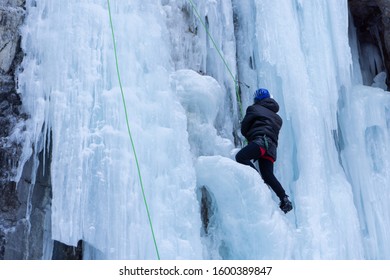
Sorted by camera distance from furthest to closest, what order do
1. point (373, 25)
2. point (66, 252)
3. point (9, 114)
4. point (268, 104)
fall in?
point (373, 25) → point (268, 104) → point (9, 114) → point (66, 252)

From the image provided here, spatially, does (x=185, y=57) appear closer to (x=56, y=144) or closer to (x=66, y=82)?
(x=66, y=82)

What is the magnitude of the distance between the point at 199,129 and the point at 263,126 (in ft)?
2.05

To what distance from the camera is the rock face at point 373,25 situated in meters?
8.45

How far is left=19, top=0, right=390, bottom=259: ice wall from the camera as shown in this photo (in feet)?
16.2

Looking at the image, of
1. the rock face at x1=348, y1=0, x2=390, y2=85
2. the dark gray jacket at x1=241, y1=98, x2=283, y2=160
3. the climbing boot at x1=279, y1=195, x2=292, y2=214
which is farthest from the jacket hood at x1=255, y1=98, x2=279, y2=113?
the rock face at x1=348, y1=0, x2=390, y2=85

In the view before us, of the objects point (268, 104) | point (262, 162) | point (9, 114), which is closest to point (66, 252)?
point (9, 114)

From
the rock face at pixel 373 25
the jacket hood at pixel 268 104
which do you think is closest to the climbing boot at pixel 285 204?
the jacket hood at pixel 268 104

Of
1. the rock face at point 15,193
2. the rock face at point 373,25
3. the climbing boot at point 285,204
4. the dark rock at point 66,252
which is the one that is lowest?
the dark rock at point 66,252

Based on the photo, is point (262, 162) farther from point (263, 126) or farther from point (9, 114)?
point (9, 114)

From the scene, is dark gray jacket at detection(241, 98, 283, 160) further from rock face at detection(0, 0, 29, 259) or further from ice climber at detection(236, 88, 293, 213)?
rock face at detection(0, 0, 29, 259)

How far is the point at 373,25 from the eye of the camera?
8.71 metres

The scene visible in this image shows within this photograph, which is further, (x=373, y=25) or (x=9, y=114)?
(x=373, y=25)

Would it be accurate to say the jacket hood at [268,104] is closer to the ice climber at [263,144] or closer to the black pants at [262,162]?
the ice climber at [263,144]

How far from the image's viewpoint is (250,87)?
266 inches
